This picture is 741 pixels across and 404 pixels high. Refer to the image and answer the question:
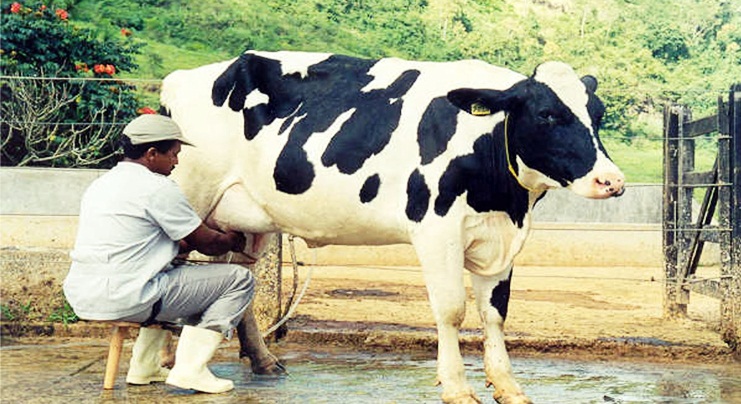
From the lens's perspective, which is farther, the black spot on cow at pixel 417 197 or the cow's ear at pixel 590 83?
the cow's ear at pixel 590 83

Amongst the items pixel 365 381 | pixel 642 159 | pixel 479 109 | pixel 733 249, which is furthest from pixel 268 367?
pixel 642 159

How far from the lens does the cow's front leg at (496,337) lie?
19.3 ft

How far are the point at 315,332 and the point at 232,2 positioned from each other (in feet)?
42.2

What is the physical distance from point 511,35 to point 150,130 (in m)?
15.3

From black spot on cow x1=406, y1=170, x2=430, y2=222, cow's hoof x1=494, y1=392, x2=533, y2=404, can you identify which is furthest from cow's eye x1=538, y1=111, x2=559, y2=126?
cow's hoof x1=494, y1=392, x2=533, y2=404

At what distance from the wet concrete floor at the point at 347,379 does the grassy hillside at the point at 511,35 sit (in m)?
11.3

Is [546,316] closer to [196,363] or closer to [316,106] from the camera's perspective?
[316,106]

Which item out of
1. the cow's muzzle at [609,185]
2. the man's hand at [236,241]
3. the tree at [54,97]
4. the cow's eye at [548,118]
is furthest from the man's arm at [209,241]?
the tree at [54,97]

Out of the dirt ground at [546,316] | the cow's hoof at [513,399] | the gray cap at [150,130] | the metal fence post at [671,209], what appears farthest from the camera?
the metal fence post at [671,209]

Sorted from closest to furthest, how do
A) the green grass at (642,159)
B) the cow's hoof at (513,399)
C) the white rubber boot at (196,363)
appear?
the cow's hoof at (513,399), the white rubber boot at (196,363), the green grass at (642,159)

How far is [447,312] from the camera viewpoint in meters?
5.90

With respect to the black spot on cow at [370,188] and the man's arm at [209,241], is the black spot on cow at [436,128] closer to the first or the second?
the black spot on cow at [370,188]

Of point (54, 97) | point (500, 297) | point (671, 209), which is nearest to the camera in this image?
point (500, 297)

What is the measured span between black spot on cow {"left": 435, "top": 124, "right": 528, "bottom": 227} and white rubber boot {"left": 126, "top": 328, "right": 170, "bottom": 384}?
5.36 feet
